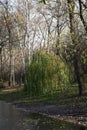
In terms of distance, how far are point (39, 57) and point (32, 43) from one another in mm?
35022

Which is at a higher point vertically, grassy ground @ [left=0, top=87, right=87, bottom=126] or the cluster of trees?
the cluster of trees

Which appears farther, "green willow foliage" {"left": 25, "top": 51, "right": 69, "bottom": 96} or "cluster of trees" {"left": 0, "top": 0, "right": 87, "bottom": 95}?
"green willow foliage" {"left": 25, "top": 51, "right": 69, "bottom": 96}

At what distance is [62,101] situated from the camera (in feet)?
93.7

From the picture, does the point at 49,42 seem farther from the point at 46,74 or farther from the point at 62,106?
the point at 62,106

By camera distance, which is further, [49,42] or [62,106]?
[49,42]

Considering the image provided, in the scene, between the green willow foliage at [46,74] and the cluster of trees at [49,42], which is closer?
the cluster of trees at [49,42]

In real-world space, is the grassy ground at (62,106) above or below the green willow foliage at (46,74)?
below

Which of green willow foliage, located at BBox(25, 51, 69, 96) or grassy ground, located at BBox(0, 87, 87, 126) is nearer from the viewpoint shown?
grassy ground, located at BBox(0, 87, 87, 126)

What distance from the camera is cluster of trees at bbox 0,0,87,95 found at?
77.8ft

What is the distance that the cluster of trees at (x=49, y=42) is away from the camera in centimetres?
2372

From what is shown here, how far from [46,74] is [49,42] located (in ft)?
10.4

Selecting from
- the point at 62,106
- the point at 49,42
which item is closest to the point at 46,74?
the point at 49,42

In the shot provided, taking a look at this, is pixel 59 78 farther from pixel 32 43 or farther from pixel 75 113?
pixel 32 43

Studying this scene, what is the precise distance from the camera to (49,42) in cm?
3322
